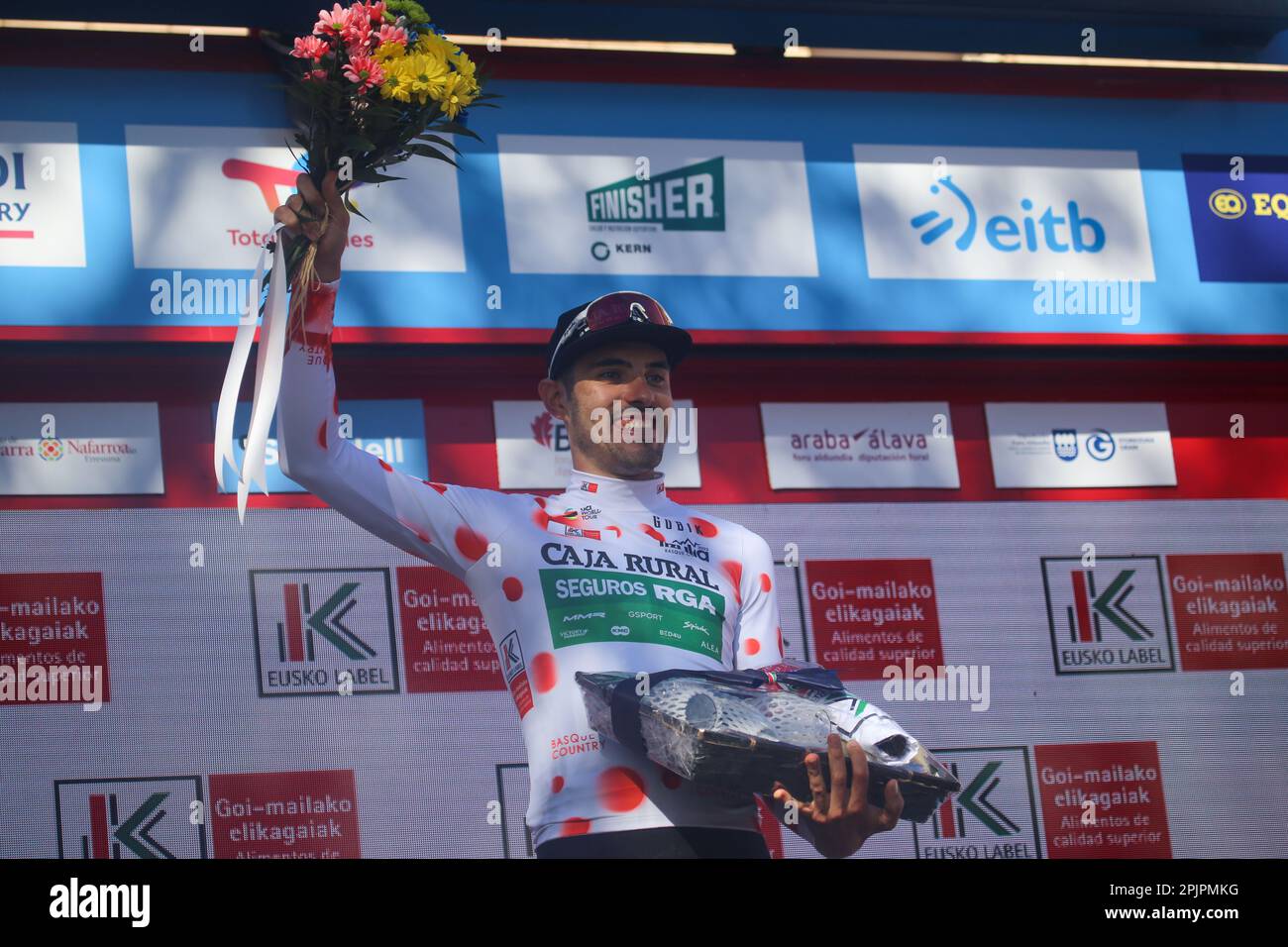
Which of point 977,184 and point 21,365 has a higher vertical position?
point 977,184

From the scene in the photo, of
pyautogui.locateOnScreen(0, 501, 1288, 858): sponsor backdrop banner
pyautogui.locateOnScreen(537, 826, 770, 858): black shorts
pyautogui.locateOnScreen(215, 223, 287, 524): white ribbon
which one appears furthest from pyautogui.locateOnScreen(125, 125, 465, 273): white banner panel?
pyautogui.locateOnScreen(537, 826, 770, 858): black shorts

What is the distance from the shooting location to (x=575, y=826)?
2641mm

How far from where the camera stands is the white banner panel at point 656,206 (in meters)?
4.35

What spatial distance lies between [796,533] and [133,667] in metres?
1.72

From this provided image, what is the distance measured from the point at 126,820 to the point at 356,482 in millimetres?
1483

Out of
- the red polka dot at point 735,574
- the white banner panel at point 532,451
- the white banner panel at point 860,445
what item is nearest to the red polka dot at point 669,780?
the red polka dot at point 735,574

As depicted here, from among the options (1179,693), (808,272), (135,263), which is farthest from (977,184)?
(135,263)

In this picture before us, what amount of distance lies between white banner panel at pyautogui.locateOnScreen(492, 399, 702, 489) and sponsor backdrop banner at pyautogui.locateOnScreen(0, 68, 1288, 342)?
208 mm

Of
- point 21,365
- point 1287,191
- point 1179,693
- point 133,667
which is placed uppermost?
point 1287,191

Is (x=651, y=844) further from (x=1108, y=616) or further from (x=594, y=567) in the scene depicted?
(x=1108, y=616)

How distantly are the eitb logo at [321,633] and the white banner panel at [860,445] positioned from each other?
45.3 inches
